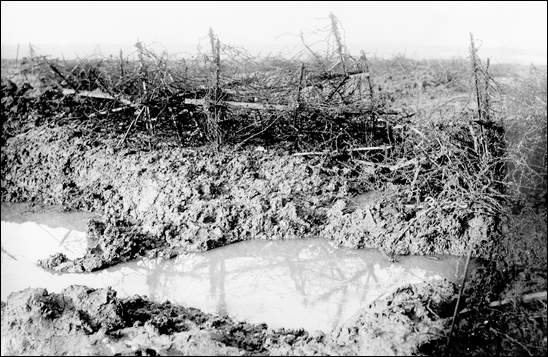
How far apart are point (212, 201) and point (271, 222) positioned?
961 mm

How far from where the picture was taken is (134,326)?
4086 millimetres

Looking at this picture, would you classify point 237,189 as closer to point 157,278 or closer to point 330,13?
point 157,278

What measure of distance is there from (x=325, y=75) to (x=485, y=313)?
4.85 m

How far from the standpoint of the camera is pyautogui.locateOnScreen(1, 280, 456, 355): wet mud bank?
12.1 feet

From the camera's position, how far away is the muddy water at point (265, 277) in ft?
15.9

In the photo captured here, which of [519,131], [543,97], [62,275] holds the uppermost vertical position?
[543,97]

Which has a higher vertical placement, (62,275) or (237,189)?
(237,189)

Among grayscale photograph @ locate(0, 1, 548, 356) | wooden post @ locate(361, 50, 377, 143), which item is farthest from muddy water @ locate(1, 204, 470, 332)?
wooden post @ locate(361, 50, 377, 143)

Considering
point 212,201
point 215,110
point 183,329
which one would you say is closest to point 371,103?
point 215,110

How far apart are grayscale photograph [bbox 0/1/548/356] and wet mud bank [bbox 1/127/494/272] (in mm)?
27

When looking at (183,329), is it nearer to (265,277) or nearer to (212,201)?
(265,277)

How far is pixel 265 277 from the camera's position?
5.39 meters

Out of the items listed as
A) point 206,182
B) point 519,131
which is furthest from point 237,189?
point 519,131

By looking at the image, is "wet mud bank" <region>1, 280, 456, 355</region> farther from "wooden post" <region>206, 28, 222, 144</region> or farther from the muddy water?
"wooden post" <region>206, 28, 222, 144</region>
